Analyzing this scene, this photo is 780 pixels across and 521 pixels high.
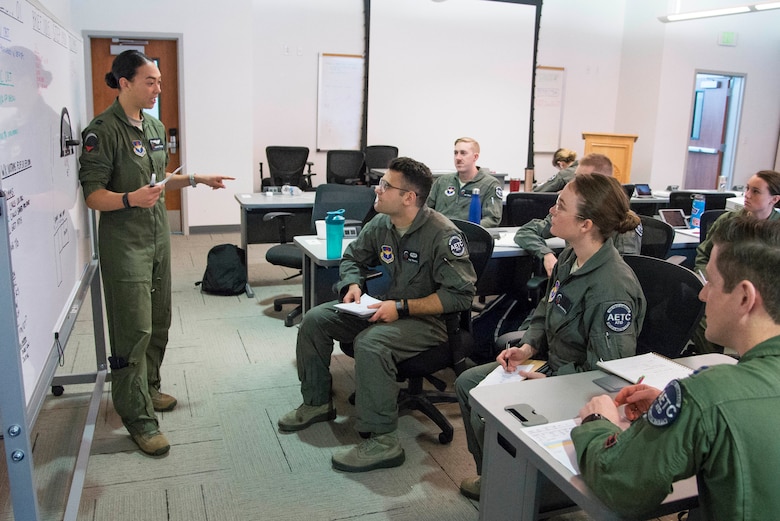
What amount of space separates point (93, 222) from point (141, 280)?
470 mm

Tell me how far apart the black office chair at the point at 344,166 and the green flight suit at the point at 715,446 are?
6.16 metres

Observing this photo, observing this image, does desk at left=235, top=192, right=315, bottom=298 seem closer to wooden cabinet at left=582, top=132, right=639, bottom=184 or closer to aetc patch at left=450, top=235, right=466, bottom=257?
aetc patch at left=450, top=235, right=466, bottom=257

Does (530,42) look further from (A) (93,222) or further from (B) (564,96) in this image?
(A) (93,222)

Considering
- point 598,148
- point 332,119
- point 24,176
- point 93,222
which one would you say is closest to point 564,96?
point 598,148

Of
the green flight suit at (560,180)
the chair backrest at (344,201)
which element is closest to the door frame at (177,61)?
the chair backrest at (344,201)

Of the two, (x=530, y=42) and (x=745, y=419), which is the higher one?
(x=530, y=42)

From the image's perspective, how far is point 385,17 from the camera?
7.63m

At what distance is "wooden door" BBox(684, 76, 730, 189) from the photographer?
9.40 metres

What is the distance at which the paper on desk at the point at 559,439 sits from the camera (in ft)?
4.17

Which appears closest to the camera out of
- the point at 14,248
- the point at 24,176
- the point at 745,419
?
the point at 745,419

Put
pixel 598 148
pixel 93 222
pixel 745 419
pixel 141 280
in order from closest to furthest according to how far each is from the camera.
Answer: pixel 745 419 < pixel 141 280 < pixel 93 222 < pixel 598 148

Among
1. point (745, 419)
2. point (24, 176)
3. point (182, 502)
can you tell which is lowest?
point (182, 502)

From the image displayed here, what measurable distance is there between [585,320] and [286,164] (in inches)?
206

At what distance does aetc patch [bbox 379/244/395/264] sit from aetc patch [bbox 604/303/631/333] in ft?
3.48
